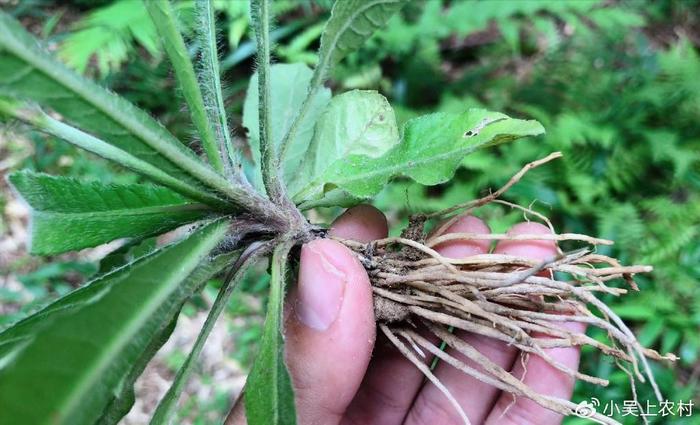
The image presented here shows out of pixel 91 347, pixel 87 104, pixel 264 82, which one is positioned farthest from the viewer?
pixel 264 82

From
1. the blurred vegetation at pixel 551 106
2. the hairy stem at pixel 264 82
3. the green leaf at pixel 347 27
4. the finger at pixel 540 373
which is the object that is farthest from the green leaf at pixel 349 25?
the blurred vegetation at pixel 551 106

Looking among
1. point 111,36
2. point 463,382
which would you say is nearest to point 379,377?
point 463,382

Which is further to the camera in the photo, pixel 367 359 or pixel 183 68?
pixel 367 359

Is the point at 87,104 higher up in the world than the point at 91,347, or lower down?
higher up

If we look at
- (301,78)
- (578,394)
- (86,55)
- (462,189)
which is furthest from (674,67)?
(86,55)

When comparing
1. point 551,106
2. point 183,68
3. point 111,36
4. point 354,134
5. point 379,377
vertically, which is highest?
point 111,36

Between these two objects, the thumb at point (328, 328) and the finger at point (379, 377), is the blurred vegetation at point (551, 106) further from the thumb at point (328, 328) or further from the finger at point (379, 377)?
the thumb at point (328, 328)

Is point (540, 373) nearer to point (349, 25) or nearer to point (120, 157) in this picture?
point (349, 25)
